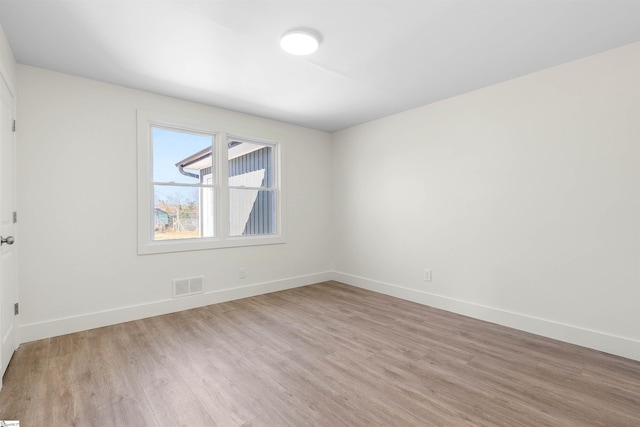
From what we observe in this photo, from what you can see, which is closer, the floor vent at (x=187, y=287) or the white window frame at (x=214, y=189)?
the white window frame at (x=214, y=189)

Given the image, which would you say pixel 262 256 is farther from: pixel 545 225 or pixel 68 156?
pixel 545 225

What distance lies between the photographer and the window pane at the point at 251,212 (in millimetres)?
4227

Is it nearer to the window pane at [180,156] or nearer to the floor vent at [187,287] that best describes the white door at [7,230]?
the window pane at [180,156]

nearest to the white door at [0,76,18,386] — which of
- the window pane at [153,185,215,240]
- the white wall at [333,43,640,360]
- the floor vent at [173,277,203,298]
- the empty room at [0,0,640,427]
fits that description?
the empty room at [0,0,640,427]

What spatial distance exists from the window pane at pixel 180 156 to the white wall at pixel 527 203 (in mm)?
2436

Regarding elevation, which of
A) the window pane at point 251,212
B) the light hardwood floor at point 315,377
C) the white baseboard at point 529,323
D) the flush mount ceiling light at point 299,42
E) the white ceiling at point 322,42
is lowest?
the light hardwood floor at point 315,377

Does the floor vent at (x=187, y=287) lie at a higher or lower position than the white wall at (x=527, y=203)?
lower

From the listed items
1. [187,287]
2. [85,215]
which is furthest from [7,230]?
[187,287]

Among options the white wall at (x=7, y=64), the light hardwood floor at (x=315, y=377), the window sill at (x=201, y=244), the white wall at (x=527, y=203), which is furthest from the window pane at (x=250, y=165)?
the white wall at (x=7, y=64)

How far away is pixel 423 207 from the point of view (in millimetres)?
3881

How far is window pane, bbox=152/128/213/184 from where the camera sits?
3.56 metres

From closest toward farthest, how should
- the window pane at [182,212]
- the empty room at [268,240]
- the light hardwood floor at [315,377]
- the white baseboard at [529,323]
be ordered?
the light hardwood floor at [315,377] → the empty room at [268,240] → the white baseboard at [529,323] → the window pane at [182,212]

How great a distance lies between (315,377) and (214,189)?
2.68 metres

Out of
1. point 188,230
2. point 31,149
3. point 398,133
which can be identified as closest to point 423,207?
point 398,133
